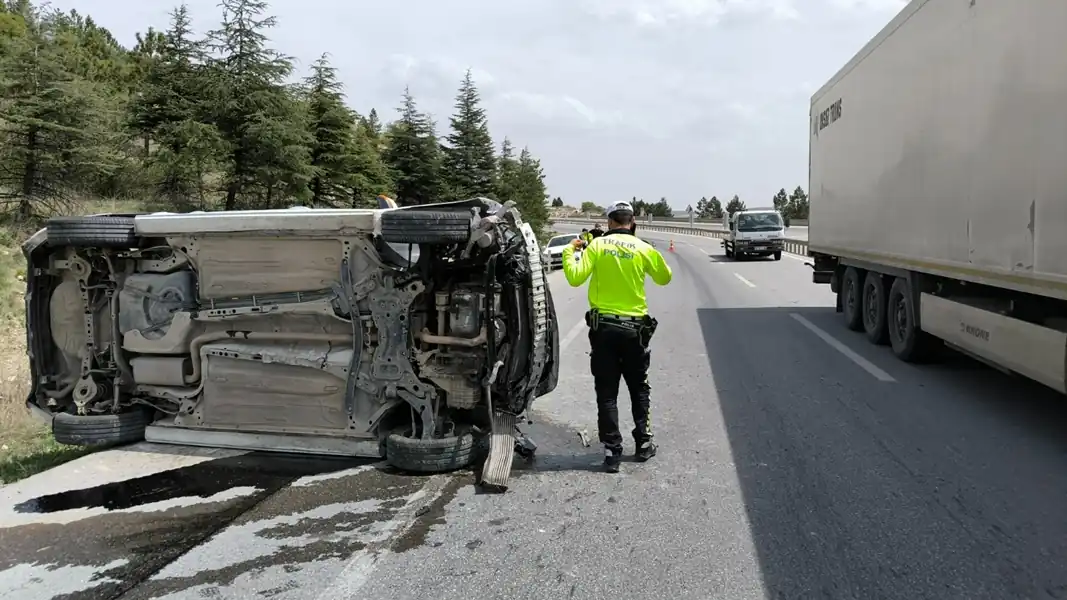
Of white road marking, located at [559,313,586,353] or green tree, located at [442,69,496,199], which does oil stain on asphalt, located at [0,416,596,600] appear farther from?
green tree, located at [442,69,496,199]

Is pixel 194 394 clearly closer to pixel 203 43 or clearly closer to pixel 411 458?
pixel 411 458

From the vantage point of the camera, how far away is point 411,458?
16.3ft

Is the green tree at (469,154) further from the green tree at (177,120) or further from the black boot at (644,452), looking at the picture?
the black boot at (644,452)

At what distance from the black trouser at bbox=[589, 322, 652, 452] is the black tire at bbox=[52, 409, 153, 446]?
339 centimetres

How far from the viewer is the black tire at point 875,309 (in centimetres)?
989

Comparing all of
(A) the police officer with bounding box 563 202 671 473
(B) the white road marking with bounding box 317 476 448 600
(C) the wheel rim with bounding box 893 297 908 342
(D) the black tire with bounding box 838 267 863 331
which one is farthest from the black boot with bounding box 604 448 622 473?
(D) the black tire with bounding box 838 267 863 331

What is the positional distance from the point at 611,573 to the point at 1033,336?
13.5 ft

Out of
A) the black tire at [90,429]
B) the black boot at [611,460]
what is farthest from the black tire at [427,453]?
the black tire at [90,429]

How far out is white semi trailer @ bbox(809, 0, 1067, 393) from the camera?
549cm

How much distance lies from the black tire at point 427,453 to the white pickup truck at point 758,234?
93.0 ft

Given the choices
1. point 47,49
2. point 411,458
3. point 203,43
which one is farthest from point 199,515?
point 203,43

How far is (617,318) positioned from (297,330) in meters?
2.24

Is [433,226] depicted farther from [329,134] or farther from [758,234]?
[758,234]

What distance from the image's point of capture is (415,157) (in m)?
37.2
